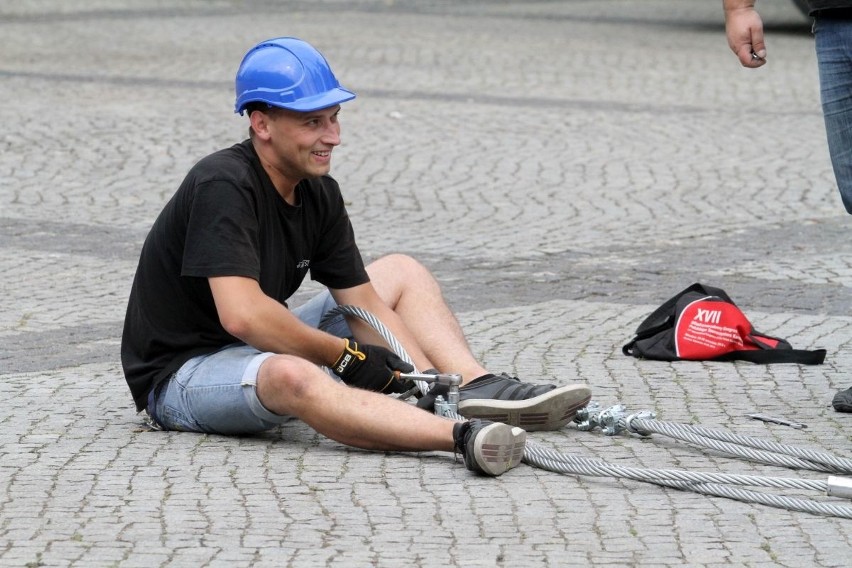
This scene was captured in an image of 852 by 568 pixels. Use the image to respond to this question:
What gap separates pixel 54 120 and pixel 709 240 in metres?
5.08

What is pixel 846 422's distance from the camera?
4926 mm

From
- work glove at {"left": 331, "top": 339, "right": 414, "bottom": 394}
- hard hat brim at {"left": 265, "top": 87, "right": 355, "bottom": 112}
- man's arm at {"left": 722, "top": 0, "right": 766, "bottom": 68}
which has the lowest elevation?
work glove at {"left": 331, "top": 339, "right": 414, "bottom": 394}

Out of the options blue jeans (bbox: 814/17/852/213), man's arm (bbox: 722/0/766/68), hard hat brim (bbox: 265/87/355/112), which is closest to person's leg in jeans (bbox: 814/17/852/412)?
blue jeans (bbox: 814/17/852/213)

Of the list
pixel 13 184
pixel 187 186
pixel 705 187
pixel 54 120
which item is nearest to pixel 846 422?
pixel 187 186

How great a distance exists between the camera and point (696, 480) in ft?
13.5

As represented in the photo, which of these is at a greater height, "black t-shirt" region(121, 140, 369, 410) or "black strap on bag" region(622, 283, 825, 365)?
"black t-shirt" region(121, 140, 369, 410)

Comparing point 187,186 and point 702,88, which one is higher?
point 187,186

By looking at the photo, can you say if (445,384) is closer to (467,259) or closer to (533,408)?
(533,408)

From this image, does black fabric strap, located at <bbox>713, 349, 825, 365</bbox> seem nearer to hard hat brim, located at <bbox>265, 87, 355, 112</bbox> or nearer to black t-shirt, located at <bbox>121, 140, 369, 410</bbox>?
black t-shirt, located at <bbox>121, 140, 369, 410</bbox>

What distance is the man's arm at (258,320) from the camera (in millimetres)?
4387

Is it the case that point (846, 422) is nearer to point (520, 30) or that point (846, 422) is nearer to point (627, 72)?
point (627, 72)

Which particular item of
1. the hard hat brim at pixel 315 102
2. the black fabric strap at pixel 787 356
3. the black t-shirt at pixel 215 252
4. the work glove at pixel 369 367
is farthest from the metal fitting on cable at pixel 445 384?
the black fabric strap at pixel 787 356

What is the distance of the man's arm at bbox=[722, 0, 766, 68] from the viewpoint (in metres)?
4.82

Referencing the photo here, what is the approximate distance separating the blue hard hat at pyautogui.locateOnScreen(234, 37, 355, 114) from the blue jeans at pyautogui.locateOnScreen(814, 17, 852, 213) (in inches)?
57.2
